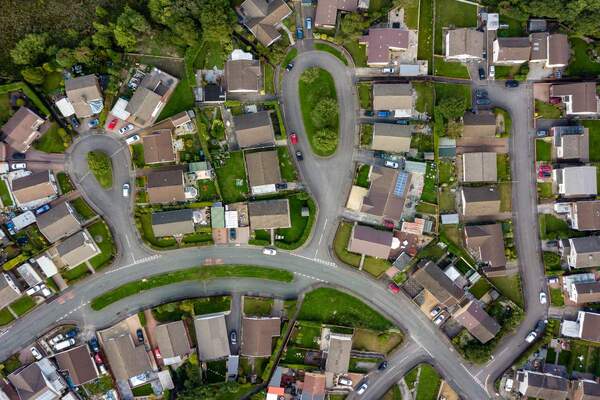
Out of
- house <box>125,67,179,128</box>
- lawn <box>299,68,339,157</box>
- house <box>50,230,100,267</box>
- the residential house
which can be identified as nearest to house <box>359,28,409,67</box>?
lawn <box>299,68,339,157</box>

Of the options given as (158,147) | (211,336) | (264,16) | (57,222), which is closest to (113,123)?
(158,147)

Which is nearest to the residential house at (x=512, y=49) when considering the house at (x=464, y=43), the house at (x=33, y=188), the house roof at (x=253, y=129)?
the house at (x=464, y=43)

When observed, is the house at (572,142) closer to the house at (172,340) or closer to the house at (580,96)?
the house at (580,96)

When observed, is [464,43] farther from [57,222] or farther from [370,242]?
[57,222]

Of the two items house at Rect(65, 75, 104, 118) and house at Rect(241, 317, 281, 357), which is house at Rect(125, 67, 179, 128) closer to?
house at Rect(65, 75, 104, 118)

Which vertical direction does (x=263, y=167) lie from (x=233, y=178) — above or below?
above

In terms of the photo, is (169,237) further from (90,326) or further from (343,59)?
(343,59)

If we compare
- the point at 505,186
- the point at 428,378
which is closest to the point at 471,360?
the point at 428,378
